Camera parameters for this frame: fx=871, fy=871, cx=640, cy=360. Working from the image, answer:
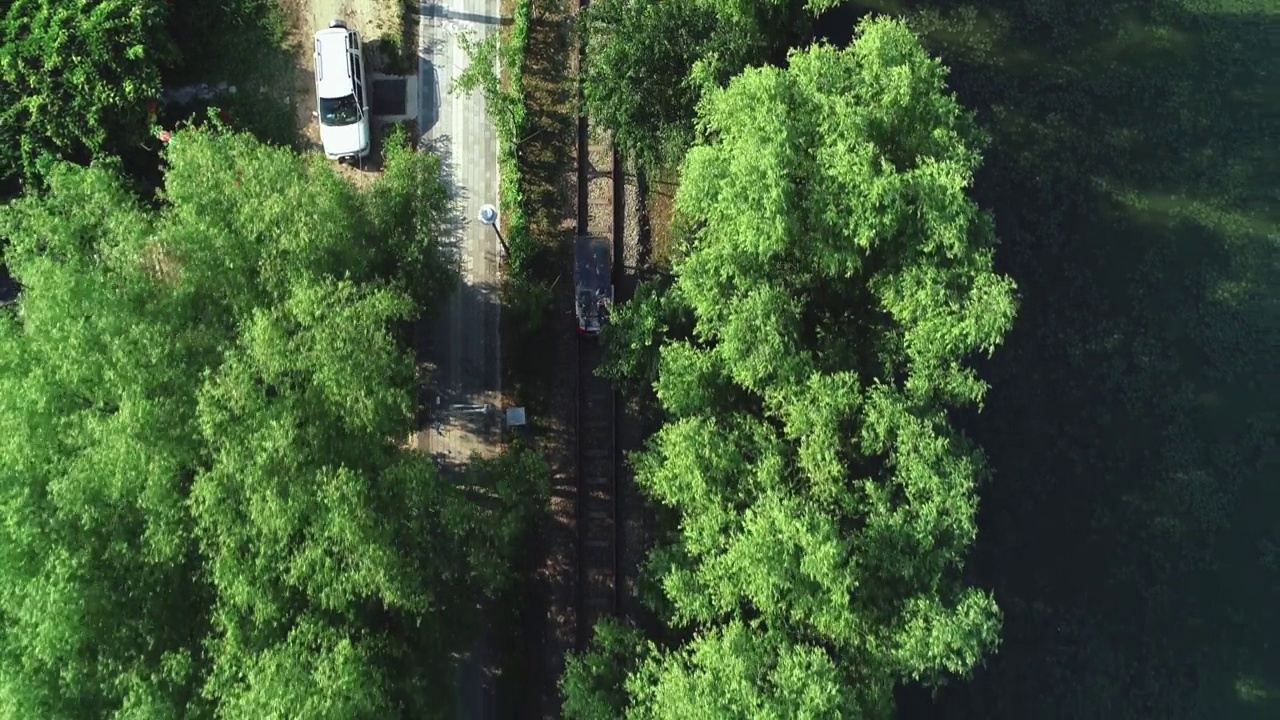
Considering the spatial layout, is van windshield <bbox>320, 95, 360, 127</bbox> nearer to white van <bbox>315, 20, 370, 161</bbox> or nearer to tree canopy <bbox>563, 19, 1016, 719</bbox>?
white van <bbox>315, 20, 370, 161</bbox>

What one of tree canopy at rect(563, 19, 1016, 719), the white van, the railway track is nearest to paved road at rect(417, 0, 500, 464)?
the white van

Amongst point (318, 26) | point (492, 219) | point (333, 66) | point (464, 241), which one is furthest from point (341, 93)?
point (492, 219)

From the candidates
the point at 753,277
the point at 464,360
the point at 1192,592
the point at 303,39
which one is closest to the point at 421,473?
the point at 464,360

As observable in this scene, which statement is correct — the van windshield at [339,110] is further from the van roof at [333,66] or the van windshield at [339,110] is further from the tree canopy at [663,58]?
the tree canopy at [663,58]

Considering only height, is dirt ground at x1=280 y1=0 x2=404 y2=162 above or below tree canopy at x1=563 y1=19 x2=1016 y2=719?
above

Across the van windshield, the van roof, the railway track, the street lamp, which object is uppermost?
the van roof

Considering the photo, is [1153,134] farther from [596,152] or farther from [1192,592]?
[596,152]

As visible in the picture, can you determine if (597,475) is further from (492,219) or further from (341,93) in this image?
(341,93)
